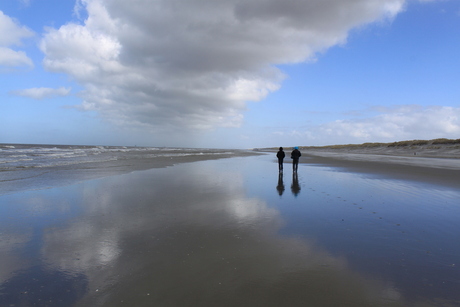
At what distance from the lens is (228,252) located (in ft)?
15.4

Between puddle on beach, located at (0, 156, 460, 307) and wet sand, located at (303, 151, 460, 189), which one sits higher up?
wet sand, located at (303, 151, 460, 189)

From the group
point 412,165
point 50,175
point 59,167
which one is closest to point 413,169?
point 412,165

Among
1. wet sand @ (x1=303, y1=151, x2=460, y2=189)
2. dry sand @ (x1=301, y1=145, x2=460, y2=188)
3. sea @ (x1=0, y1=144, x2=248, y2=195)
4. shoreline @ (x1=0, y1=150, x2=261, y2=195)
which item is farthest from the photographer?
dry sand @ (x1=301, y1=145, x2=460, y2=188)

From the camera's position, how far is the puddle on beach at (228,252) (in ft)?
11.1

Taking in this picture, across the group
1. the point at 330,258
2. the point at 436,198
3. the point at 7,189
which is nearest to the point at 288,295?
the point at 330,258

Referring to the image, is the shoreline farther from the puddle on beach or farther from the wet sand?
the wet sand

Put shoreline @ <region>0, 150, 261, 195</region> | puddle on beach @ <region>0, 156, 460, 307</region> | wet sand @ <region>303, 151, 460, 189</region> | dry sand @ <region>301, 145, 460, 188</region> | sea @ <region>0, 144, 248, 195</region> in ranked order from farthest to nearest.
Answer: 1. dry sand @ <region>301, 145, 460, 188</region>
2. wet sand @ <region>303, 151, 460, 189</region>
3. sea @ <region>0, 144, 248, 195</region>
4. shoreline @ <region>0, 150, 261, 195</region>
5. puddle on beach @ <region>0, 156, 460, 307</region>

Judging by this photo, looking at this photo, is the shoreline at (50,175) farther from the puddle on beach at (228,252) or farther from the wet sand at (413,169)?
the wet sand at (413,169)

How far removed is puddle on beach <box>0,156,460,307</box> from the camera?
3383 mm

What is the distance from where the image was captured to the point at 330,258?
14.7 feet

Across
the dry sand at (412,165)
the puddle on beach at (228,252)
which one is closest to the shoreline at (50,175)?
the puddle on beach at (228,252)

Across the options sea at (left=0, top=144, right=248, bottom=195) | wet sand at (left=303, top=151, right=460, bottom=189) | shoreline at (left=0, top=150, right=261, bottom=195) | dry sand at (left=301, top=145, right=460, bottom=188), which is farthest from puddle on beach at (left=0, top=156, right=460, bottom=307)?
dry sand at (left=301, top=145, right=460, bottom=188)

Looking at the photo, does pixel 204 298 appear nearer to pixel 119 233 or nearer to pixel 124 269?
pixel 124 269

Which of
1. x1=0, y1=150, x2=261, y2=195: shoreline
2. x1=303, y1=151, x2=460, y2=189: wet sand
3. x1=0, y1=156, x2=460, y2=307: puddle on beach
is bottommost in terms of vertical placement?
x1=0, y1=156, x2=460, y2=307: puddle on beach
